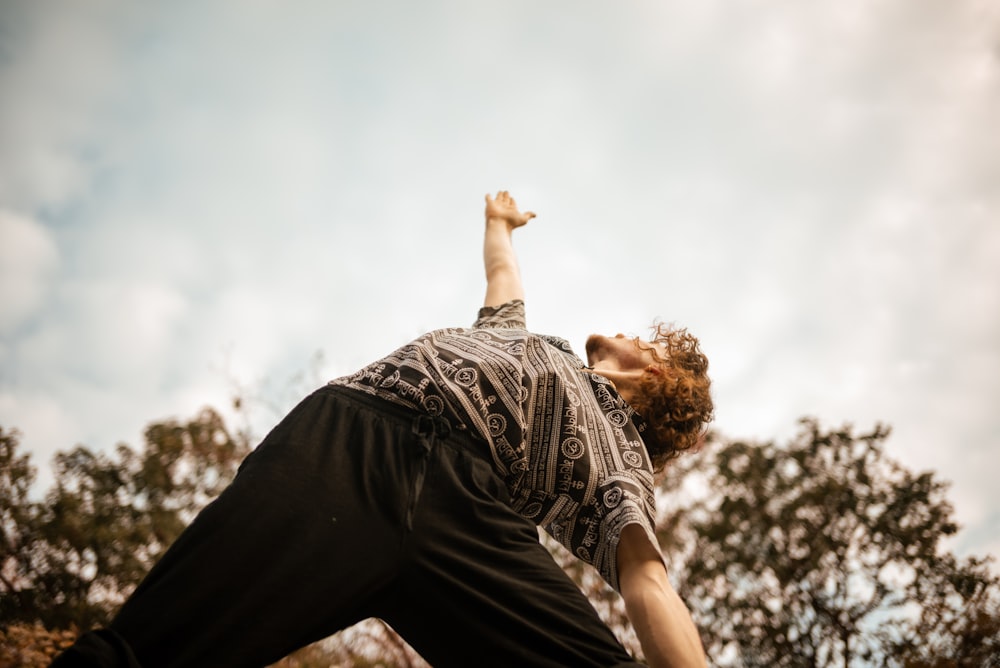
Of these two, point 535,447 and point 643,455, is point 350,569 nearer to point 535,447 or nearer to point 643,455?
point 535,447

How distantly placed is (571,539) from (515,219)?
155 centimetres

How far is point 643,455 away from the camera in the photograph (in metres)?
1.87

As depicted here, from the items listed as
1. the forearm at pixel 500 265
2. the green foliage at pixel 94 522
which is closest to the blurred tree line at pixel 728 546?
the green foliage at pixel 94 522

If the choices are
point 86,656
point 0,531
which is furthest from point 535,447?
point 0,531

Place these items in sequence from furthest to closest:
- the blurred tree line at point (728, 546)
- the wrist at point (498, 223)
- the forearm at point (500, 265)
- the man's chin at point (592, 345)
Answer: the blurred tree line at point (728, 546), the wrist at point (498, 223), the forearm at point (500, 265), the man's chin at point (592, 345)

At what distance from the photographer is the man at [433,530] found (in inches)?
53.1

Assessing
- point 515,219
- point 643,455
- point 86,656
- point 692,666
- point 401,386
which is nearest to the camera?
point 86,656

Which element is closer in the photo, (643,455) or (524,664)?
(524,664)

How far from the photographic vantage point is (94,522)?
6922mm

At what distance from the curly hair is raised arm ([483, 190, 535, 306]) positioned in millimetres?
621

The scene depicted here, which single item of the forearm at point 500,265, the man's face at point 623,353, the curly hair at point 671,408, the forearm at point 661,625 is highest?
the forearm at point 500,265

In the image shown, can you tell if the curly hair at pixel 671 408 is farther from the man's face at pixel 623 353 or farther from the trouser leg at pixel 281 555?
the trouser leg at pixel 281 555

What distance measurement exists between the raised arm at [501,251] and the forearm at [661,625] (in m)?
1.18

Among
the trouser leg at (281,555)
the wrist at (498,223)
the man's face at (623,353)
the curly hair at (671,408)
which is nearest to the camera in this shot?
the trouser leg at (281,555)
